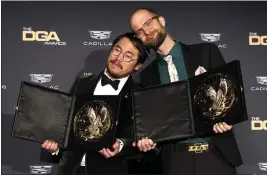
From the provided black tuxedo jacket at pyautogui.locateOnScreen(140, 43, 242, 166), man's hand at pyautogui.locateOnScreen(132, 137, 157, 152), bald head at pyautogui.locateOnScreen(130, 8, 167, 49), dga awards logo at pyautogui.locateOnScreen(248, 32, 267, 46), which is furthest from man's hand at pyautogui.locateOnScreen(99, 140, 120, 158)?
dga awards logo at pyautogui.locateOnScreen(248, 32, 267, 46)

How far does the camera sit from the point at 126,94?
2.69 metres

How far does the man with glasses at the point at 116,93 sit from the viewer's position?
266 cm

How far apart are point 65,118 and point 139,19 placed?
0.74 metres

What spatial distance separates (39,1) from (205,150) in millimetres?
1881

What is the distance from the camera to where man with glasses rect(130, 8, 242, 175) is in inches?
103

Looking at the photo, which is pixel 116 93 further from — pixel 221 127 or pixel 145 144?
pixel 221 127

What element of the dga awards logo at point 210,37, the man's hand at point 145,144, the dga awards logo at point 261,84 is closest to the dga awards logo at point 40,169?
the man's hand at point 145,144

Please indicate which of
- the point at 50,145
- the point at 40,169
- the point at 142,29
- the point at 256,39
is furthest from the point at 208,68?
the point at 40,169

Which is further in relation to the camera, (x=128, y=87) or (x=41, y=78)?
(x=41, y=78)

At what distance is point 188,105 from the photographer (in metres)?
2.56

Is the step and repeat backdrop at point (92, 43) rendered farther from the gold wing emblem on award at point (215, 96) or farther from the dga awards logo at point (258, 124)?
the gold wing emblem on award at point (215, 96)

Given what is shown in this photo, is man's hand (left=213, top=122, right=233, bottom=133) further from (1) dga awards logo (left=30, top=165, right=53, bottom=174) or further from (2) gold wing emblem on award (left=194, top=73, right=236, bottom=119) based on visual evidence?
(1) dga awards logo (left=30, top=165, right=53, bottom=174)

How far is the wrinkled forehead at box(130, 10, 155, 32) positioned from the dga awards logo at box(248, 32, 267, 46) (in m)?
1.18

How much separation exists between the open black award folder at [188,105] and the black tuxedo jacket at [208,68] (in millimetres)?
182
